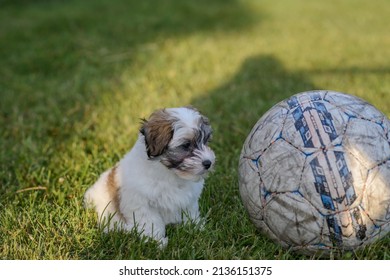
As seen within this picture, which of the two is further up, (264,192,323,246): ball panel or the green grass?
the green grass

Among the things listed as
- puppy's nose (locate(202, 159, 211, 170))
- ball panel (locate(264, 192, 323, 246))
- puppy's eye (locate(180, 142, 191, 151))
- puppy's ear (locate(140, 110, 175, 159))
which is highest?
puppy's ear (locate(140, 110, 175, 159))

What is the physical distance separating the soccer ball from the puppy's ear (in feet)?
2.37

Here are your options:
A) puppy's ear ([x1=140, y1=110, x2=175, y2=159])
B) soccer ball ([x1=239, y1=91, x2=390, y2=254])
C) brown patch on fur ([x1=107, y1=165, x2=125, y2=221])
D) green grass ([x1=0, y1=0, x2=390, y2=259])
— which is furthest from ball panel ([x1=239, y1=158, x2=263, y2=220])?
brown patch on fur ([x1=107, y1=165, x2=125, y2=221])

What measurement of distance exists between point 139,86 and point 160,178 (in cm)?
457

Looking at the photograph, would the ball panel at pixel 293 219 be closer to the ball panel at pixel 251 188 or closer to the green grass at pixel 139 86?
the ball panel at pixel 251 188

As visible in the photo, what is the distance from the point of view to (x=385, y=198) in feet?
12.7

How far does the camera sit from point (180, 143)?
420cm

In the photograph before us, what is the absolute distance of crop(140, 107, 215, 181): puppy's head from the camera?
4.18 meters

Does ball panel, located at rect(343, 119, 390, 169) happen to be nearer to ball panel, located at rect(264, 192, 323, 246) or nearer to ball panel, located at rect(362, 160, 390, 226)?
ball panel, located at rect(362, 160, 390, 226)

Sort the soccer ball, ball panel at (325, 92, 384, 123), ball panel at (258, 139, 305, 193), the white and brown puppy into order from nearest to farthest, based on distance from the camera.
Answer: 1. the soccer ball
2. ball panel at (258, 139, 305, 193)
3. ball panel at (325, 92, 384, 123)
4. the white and brown puppy

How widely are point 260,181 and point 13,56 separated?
758cm

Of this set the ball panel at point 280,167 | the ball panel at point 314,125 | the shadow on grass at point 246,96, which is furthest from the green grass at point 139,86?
the ball panel at point 314,125
